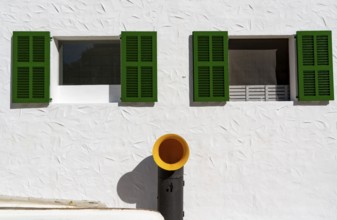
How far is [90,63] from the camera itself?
6898mm

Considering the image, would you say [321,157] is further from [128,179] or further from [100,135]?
[100,135]

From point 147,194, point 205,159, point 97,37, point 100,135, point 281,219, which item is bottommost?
point 281,219

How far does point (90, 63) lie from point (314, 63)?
3.93 metres

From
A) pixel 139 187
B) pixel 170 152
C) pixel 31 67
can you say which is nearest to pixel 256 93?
pixel 170 152

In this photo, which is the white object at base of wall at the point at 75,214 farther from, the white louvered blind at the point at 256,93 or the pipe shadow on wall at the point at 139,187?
the white louvered blind at the point at 256,93

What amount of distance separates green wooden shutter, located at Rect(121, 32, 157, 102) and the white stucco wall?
0.49 feet

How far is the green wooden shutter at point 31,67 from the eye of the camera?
5.92 m

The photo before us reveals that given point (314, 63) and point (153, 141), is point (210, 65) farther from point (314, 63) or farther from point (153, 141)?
point (314, 63)

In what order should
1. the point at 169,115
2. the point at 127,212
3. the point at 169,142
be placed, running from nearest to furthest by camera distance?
1. the point at 127,212
2. the point at 169,142
3. the point at 169,115

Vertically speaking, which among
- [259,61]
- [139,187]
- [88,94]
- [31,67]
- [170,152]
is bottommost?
[139,187]

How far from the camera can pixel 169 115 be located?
6.01 metres

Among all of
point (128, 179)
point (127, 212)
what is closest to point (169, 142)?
point (128, 179)

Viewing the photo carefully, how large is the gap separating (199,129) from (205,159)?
0.49 metres

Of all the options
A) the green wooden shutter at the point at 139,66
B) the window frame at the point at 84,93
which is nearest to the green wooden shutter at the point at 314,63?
the green wooden shutter at the point at 139,66
